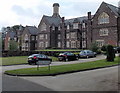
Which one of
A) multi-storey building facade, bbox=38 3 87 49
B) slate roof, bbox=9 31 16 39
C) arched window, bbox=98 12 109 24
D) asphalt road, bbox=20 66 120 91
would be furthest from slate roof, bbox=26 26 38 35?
asphalt road, bbox=20 66 120 91

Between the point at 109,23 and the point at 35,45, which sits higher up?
the point at 109,23

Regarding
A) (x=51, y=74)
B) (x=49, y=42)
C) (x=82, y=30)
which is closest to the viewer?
(x=51, y=74)

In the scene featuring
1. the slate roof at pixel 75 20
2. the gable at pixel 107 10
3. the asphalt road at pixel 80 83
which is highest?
the gable at pixel 107 10

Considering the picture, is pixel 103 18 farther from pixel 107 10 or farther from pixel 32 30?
pixel 32 30

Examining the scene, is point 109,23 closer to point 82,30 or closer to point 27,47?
point 82,30

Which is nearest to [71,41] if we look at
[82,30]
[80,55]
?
[82,30]

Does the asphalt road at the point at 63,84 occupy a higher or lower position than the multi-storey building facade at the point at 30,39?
lower

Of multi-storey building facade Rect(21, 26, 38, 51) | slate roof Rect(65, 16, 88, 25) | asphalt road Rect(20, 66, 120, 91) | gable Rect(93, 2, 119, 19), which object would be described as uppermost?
gable Rect(93, 2, 119, 19)

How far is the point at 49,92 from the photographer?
9578 millimetres

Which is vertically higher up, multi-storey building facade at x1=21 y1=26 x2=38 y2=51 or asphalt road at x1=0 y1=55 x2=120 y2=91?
multi-storey building facade at x1=21 y1=26 x2=38 y2=51

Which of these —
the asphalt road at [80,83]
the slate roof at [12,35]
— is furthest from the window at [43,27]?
the asphalt road at [80,83]

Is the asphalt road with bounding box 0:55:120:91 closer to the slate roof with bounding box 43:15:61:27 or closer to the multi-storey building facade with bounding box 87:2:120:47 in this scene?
the multi-storey building facade with bounding box 87:2:120:47

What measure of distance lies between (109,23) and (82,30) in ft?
39.3

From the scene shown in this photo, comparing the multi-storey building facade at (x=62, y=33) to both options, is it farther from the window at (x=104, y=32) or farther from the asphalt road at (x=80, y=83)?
the asphalt road at (x=80, y=83)
